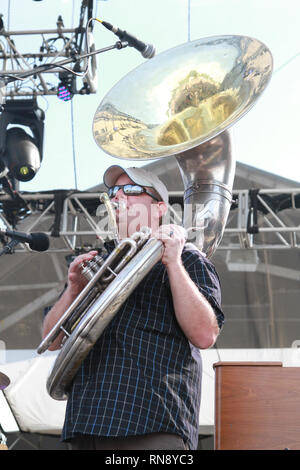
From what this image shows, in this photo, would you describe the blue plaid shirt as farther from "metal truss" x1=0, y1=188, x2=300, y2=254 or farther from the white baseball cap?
"metal truss" x1=0, y1=188, x2=300, y2=254

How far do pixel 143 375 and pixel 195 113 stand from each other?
1673mm

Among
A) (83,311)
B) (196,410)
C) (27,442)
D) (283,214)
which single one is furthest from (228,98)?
(27,442)

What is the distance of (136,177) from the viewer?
2.38 m

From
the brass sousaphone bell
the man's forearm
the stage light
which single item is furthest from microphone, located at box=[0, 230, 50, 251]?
the stage light

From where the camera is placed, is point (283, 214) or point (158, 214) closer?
point (158, 214)

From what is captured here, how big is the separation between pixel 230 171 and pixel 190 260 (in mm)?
981

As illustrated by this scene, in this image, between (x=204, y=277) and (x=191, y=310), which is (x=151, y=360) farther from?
(x=204, y=277)

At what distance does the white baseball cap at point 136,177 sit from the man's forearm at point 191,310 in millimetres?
460

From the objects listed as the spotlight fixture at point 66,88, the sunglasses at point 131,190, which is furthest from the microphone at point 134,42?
the sunglasses at point 131,190

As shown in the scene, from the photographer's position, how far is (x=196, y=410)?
201 cm

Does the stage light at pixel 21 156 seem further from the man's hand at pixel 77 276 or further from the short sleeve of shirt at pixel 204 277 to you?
the short sleeve of shirt at pixel 204 277

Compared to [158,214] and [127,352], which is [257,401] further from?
[158,214]
